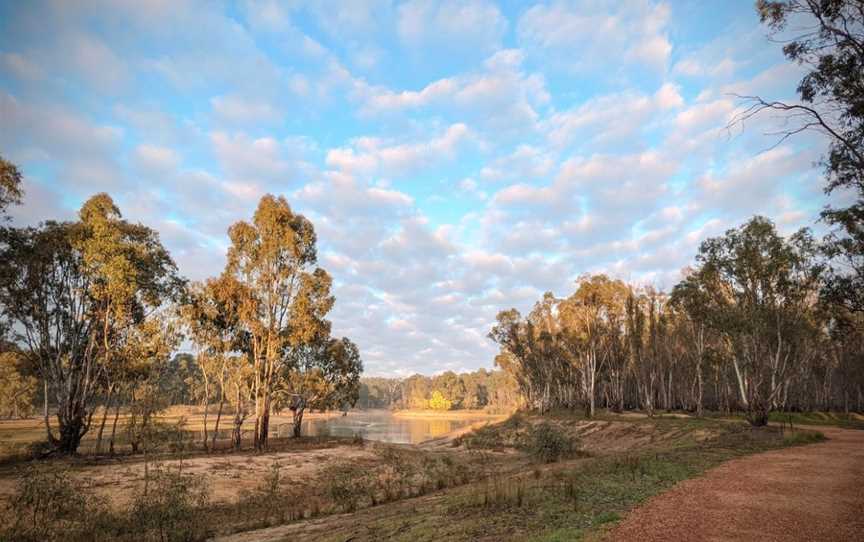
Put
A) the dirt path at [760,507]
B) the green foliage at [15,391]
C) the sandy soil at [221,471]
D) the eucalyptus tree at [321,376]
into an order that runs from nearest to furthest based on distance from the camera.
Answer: the dirt path at [760,507] < the sandy soil at [221,471] < the eucalyptus tree at [321,376] < the green foliage at [15,391]

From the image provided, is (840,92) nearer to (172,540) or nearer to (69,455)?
(172,540)

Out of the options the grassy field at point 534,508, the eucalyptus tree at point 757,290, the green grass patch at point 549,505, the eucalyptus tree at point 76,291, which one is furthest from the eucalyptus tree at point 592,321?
the eucalyptus tree at point 76,291

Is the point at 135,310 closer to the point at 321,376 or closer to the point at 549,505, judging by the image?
the point at 321,376

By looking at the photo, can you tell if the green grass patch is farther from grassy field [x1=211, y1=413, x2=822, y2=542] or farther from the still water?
the still water

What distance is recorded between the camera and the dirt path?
868cm

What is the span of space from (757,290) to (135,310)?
49.0 metres

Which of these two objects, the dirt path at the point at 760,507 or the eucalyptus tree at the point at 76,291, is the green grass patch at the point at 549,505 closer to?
the dirt path at the point at 760,507

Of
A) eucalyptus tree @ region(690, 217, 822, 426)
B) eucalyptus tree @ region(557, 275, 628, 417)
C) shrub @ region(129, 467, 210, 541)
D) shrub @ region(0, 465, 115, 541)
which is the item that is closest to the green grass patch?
shrub @ region(129, 467, 210, 541)

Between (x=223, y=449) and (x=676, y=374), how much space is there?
2837 inches

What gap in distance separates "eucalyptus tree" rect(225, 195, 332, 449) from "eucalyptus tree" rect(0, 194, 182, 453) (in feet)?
21.8

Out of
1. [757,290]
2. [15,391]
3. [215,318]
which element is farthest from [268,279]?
[15,391]

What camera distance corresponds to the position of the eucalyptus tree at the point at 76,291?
26312 millimetres

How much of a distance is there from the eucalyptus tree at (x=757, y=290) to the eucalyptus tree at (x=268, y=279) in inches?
1381

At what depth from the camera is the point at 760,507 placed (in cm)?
1039
